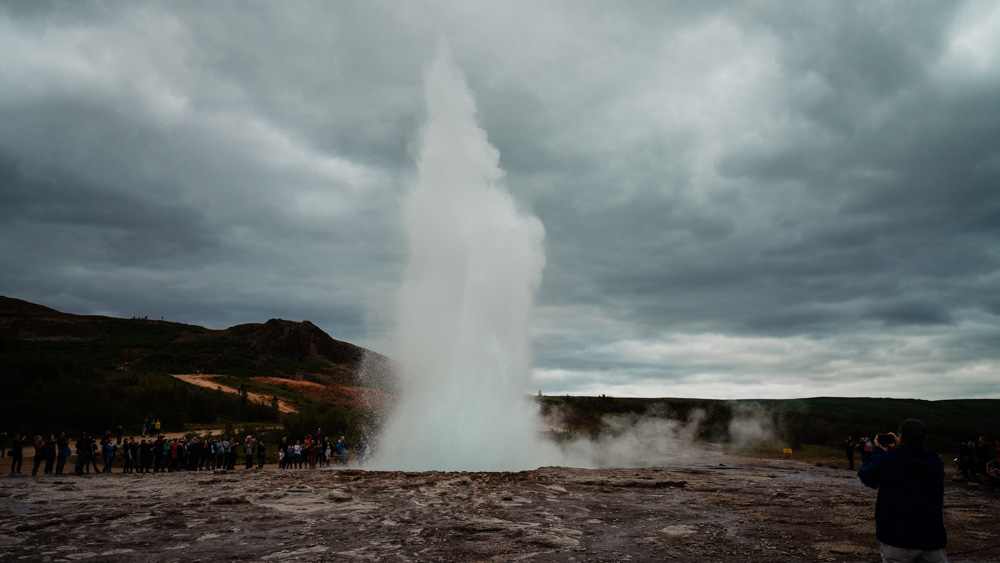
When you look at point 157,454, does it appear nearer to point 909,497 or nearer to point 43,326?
point 909,497

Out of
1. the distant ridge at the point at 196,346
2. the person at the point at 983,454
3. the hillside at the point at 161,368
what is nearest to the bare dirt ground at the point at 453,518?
the person at the point at 983,454

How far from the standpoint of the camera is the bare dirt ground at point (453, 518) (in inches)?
317

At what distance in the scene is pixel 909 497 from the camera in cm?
391

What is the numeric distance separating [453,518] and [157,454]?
50.2ft

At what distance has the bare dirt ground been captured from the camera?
806 centimetres

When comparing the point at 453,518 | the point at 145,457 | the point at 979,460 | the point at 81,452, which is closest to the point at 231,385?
the point at 145,457

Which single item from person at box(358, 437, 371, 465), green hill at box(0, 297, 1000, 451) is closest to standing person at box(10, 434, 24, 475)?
green hill at box(0, 297, 1000, 451)

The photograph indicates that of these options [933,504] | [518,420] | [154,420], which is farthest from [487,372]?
[154,420]

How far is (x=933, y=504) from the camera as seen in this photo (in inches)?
151

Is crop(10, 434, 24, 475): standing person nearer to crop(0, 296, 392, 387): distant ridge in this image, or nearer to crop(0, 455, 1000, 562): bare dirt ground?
crop(0, 455, 1000, 562): bare dirt ground

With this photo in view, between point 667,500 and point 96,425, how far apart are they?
2963cm

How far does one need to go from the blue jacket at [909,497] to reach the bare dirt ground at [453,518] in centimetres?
400

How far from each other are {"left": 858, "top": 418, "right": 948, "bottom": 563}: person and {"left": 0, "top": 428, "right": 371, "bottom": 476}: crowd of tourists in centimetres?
1992

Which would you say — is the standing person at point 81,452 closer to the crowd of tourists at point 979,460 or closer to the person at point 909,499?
the person at point 909,499
